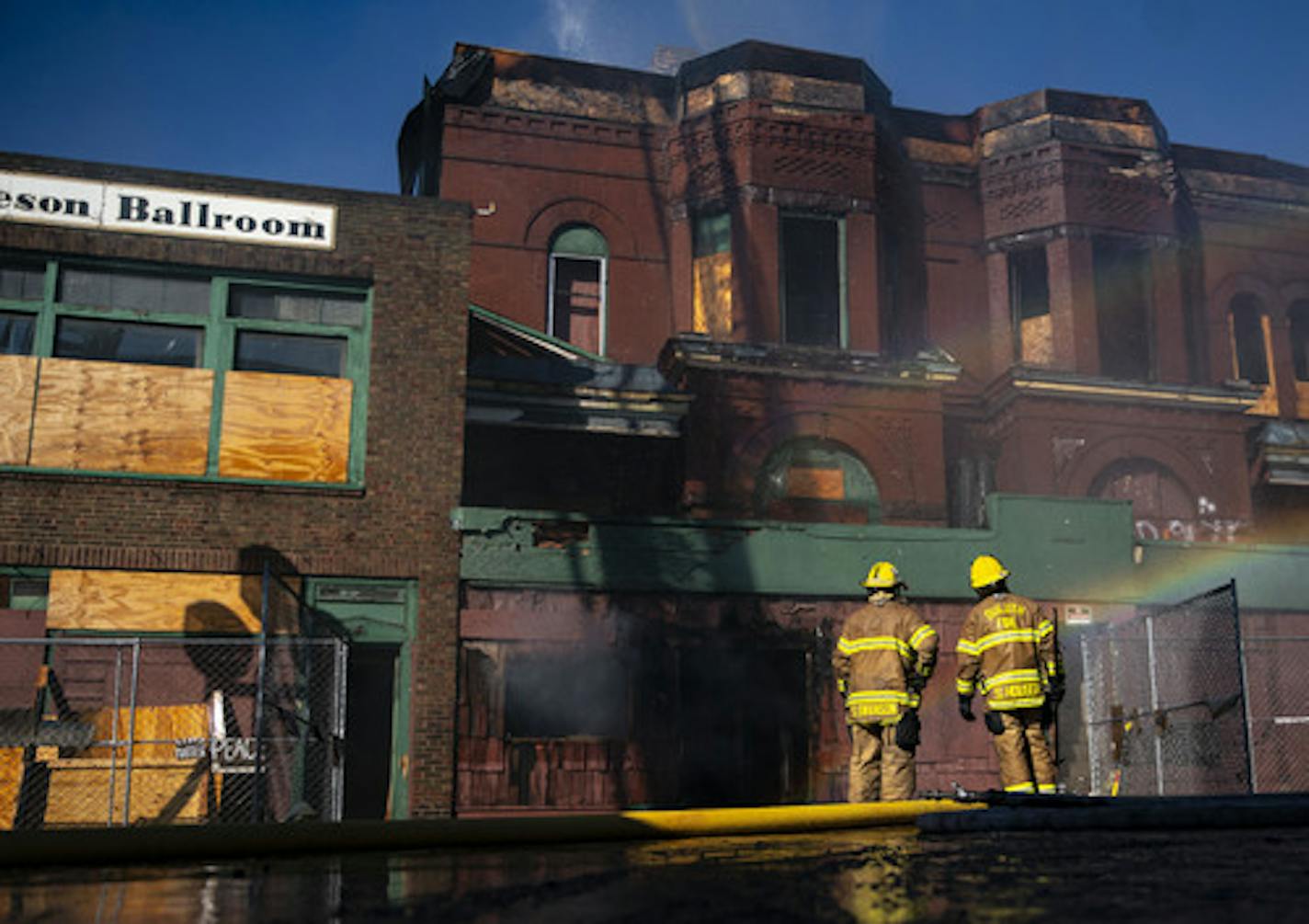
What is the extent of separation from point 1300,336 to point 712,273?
12828mm

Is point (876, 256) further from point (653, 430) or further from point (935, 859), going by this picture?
point (935, 859)

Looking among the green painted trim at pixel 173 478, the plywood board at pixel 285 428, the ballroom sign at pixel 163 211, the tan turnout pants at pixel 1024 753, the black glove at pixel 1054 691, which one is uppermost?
the ballroom sign at pixel 163 211

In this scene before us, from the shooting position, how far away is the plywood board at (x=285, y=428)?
14336 millimetres

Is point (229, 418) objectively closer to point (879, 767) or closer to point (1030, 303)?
point (879, 767)

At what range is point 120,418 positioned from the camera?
14.1 m

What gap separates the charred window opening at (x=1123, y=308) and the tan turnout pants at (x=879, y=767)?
47.6ft

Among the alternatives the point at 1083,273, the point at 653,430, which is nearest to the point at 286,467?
the point at 653,430

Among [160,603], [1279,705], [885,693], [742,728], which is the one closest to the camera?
[885,693]

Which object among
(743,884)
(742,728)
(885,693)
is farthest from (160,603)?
(743,884)

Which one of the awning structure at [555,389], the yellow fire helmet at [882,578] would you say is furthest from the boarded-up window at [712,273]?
the yellow fire helmet at [882,578]

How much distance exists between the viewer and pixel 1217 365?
24.0m

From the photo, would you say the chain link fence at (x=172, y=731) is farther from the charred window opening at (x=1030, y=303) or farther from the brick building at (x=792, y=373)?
the charred window opening at (x=1030, y=303)

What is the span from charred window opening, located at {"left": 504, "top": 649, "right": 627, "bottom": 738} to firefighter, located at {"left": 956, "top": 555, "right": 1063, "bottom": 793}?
20.3ft

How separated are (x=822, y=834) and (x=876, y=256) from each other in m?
15.9
